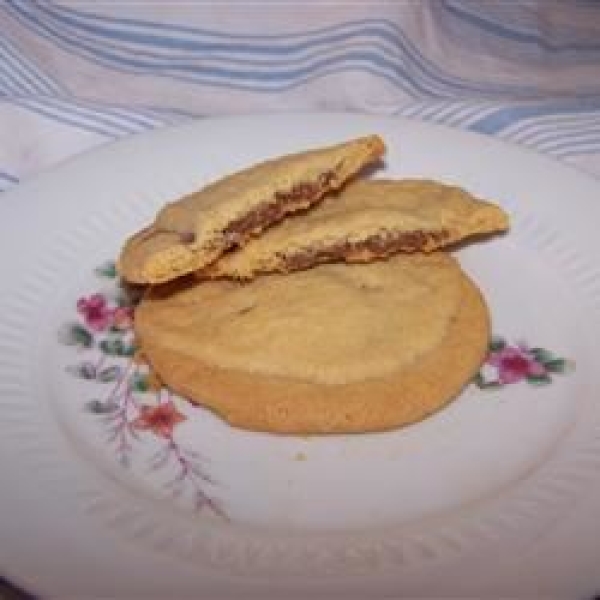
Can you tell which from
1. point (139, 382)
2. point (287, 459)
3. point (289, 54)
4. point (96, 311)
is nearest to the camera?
point (287, 459)

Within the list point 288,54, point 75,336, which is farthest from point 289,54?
point 75,336

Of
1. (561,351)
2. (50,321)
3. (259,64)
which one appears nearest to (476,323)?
(561,351)

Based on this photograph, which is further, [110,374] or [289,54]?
[289,54]

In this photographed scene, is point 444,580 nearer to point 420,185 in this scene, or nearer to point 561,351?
point 561,351

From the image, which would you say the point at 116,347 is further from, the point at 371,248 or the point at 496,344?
the point at 496,344

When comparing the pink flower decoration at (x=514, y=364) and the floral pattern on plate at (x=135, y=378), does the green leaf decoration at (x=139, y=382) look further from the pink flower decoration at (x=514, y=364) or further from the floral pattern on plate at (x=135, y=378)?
the pink flower decoration at (x=514, y=364)

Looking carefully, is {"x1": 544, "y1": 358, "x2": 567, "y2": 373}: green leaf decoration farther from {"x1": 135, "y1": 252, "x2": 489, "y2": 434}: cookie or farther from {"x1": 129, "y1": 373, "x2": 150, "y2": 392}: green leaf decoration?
{"x1": 129, "y1": 373, "x2": 150, "y2": 392}: green leaf decoration

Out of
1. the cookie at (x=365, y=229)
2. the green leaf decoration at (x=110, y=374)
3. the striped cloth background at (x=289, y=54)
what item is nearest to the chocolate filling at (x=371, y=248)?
the cookie at (x=365, y=229)
